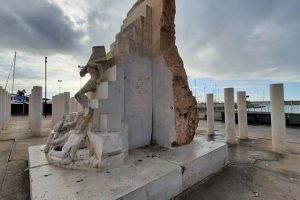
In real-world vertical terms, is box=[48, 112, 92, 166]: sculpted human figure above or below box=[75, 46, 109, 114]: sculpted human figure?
below

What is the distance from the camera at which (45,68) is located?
20.6 m

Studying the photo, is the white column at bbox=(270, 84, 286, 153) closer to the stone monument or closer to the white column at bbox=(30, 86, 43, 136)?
the stone monument

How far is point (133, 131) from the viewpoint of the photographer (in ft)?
12.5

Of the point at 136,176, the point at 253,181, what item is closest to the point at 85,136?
the point at 136,176

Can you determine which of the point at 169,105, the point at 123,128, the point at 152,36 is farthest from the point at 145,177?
the point at 152,36

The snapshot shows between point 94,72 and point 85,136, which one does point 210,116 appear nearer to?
point 94,72

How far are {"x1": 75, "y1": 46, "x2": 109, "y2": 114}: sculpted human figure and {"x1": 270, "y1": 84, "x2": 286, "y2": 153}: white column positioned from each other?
5.16m

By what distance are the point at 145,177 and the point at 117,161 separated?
0.62 m

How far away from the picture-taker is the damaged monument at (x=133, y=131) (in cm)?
239

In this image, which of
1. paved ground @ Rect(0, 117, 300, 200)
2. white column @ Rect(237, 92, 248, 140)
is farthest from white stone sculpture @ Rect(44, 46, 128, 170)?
white column @ Rect(237, 92, 248, 140)

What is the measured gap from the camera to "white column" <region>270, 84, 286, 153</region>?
526cm

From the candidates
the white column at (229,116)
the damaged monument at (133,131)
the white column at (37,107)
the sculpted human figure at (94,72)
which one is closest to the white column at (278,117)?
the white column at (229,116)

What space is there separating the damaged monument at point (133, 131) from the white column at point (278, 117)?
2584 mm

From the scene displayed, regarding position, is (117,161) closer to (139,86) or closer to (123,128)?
(123,128)
